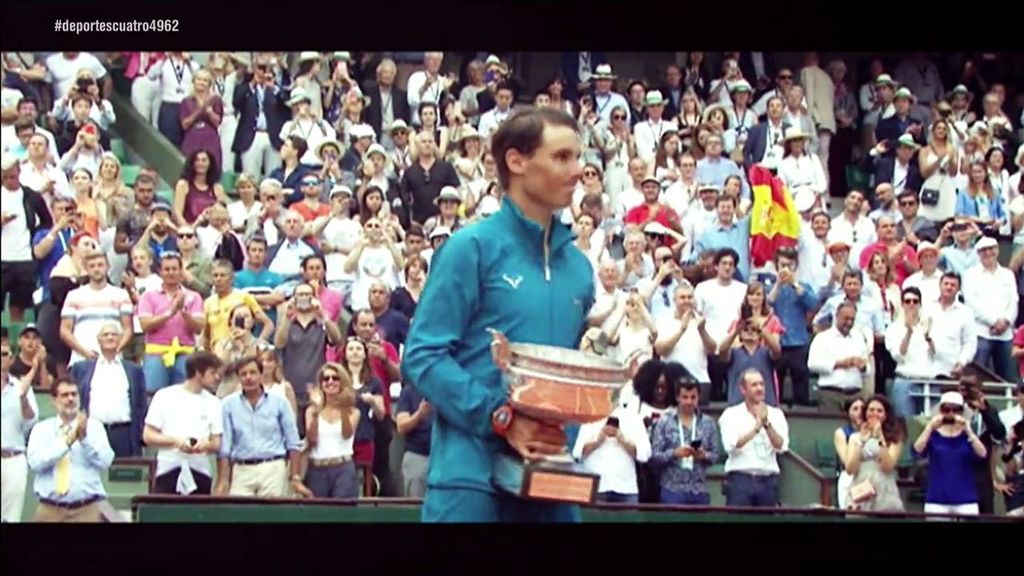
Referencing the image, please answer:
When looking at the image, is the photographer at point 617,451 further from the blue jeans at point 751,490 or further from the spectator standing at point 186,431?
the spectator standing at point 186,431

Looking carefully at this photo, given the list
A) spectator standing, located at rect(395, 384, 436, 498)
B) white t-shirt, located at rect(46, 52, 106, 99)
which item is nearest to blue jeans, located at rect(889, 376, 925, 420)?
spectator standing, located at rect(395, 384, 436, 498)

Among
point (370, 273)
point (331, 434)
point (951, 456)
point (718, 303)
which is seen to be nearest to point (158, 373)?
point (331, 434)

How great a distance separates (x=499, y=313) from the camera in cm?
492

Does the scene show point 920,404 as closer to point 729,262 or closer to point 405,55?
point 729,262

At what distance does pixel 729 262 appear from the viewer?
705cm

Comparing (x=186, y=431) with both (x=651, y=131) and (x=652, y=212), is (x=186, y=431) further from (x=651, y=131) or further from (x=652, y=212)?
(x=651, y=131)

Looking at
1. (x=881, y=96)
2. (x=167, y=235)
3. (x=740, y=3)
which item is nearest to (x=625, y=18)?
(x=740, y=3)

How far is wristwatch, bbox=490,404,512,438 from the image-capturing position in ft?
15.8

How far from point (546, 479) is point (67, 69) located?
89.3 inches

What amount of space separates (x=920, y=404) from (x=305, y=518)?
1880 mm

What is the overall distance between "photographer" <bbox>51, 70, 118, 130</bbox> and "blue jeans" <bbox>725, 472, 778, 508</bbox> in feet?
6.83

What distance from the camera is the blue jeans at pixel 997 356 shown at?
669cm

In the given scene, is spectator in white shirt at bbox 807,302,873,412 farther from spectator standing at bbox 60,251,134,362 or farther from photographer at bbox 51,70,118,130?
photographer at bbox 51,70,118,130

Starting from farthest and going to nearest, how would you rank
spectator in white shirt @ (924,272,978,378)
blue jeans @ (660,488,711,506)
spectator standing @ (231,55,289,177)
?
spectator standing @ (231,55,289,177)
spectator in white shirt @ (924,272,978,378)
blue jeans @ (660,488,711,506)
